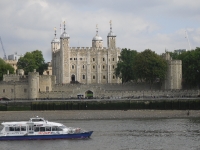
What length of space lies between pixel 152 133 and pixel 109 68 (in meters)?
76.7

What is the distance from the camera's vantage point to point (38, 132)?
7200 centimetres

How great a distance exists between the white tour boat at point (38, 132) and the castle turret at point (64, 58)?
73674 millimetres

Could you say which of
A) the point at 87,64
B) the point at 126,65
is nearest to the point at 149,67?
the point at 126,65

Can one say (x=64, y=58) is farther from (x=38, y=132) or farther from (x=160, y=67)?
(x=38, y=132)

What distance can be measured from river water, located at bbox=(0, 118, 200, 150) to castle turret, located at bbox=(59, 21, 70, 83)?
62993mm

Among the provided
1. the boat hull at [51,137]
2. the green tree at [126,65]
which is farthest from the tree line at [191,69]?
the boat hull at [51,137]

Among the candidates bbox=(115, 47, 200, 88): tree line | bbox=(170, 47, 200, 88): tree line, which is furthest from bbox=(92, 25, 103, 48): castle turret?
bbox=(170, 47, 200, 88): tree line

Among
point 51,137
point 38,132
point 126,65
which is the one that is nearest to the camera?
point 51,137

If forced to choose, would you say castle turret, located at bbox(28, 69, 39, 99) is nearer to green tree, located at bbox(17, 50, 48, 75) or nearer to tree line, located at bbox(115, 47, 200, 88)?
tree line, located at bbox(115, 47, 200, 88)

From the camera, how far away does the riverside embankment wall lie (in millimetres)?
100256

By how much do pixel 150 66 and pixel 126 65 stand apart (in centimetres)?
1628

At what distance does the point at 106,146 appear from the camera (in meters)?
65.2

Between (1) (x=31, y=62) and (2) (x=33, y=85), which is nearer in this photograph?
(2) (x=33, y=85)

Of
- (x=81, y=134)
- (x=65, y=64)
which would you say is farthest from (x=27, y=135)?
(x=65, y=64)
